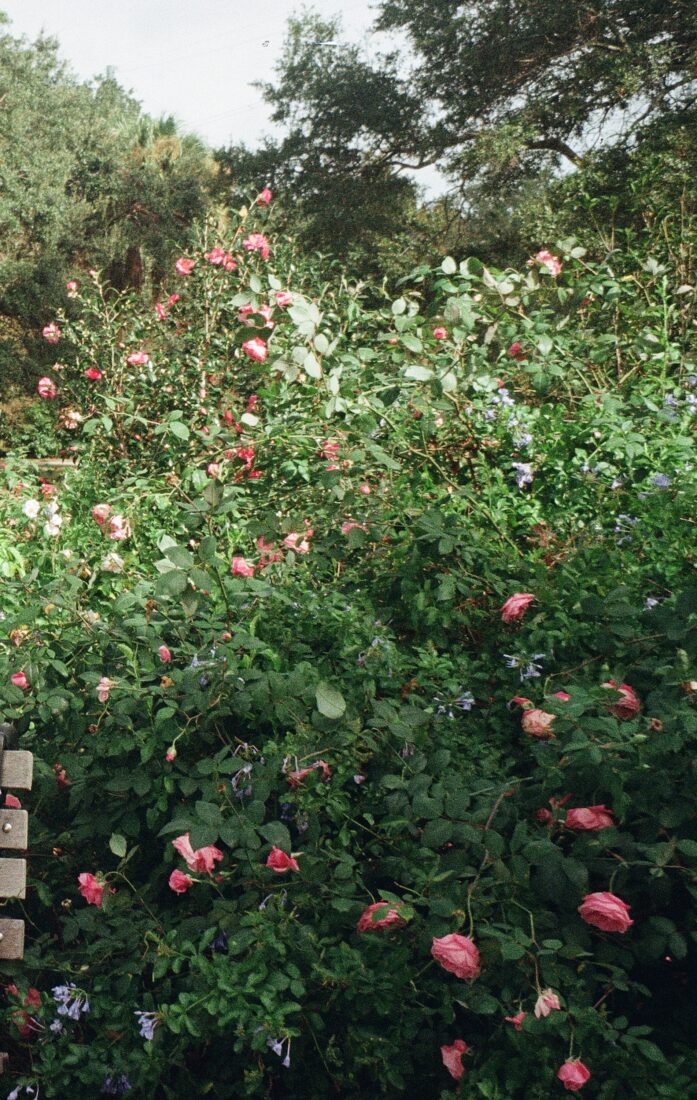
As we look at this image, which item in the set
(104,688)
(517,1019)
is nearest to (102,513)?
(104,688)

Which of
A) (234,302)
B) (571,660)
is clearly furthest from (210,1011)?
(234,302)

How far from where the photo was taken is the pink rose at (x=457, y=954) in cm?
135

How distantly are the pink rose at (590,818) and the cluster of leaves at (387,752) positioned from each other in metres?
0.02

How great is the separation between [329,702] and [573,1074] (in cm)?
64

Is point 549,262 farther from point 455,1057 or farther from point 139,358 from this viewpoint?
point 139,358

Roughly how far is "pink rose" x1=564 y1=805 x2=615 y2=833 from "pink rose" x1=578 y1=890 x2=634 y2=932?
0.13 meters

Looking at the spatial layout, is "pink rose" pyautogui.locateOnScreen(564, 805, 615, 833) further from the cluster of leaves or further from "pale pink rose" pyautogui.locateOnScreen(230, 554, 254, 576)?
"pale pink rose" pyautogui.locateOnScreen(230, 554, 254, 576)

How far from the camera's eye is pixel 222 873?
1.64m

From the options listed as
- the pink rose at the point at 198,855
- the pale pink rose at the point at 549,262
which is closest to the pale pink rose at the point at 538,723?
the pink rose at the point at 198,855

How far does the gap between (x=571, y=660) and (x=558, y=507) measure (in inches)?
24.9

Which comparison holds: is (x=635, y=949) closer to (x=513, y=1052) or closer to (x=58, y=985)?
(x=513, y=1052)

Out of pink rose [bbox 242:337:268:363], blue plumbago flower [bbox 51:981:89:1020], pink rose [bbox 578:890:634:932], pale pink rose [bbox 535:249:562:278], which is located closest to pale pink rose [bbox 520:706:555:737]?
pink rose [bbox 578:890:634:932]

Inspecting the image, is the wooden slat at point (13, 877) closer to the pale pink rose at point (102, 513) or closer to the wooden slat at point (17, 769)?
the wooden slat at point (17, 769)

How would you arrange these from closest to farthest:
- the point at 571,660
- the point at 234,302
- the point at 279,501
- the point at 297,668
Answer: the point at 297,668, the point at 571,660, the point at 234,302, the point at 279,501
